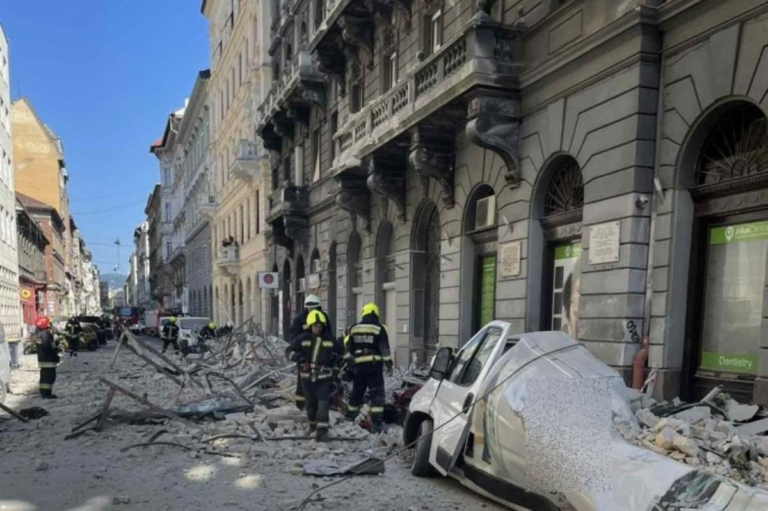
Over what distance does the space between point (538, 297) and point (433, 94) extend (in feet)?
14.4

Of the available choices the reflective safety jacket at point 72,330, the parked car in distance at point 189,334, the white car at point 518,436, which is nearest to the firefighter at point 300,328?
the white car at point 518,436

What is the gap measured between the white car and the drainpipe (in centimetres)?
325

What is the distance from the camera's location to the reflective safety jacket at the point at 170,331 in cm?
2316

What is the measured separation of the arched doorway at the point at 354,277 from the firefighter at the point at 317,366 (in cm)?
1093

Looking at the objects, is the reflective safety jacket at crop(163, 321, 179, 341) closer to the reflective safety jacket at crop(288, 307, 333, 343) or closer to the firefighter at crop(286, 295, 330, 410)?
the firefighter at crop(286, 295, 330, 410)

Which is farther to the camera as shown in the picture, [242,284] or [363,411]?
[242,284]

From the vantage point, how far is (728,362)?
729 centimetres

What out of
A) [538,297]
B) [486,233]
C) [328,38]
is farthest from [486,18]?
[328,38]

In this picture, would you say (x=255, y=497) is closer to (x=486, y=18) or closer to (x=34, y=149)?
(x=486, y=18)

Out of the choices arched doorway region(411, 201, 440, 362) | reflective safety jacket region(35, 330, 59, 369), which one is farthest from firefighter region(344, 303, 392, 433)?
reflective safety jacket region(35, 330, 59, 369)

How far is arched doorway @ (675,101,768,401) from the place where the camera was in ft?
22.9

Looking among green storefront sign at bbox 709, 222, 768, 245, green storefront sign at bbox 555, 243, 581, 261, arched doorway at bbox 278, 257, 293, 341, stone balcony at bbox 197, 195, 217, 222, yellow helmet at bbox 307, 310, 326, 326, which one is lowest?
arched doorway at bbox 278, 257, 293, 341

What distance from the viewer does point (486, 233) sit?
1226cm

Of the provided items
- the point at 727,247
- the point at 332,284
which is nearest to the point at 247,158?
the point at 332,284
